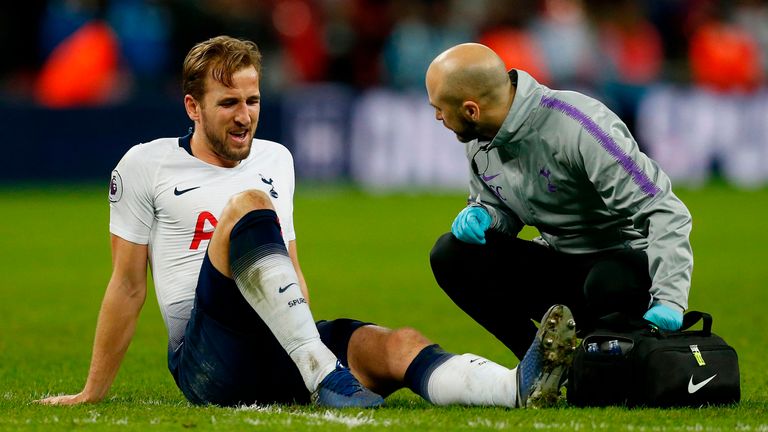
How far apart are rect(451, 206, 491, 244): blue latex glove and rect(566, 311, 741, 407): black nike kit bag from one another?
0.65 metres

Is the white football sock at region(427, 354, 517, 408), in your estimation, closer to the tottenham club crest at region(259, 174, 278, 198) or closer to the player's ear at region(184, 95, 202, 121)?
the tottenham club crest at region(259, 174, 278, 198)

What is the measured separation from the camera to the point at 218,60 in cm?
531

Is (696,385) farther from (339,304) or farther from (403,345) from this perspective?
(339,304)

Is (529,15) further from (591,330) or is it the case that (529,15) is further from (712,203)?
(591,330)

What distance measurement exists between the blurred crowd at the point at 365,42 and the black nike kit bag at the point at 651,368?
1328cm

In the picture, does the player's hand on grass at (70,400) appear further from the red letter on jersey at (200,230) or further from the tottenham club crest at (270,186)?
the tottenham club crest at (270,186)

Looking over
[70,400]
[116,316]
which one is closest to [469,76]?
[116,316]

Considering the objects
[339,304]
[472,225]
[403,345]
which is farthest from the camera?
[339,304]

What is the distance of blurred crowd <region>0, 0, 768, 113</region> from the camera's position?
1825cm

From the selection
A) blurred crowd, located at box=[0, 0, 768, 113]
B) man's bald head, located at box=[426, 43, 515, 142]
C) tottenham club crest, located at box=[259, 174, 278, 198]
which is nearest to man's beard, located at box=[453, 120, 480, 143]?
man's bald head, located at box=[426, 43, 515, 142]

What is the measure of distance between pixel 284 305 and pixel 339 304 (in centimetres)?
429

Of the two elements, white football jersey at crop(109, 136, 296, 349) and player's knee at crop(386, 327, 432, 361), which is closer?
player's knee at crop(386, 327, 432, 361)

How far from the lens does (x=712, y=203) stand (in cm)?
1647

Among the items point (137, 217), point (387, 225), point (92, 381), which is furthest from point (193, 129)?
point (387, 225)
